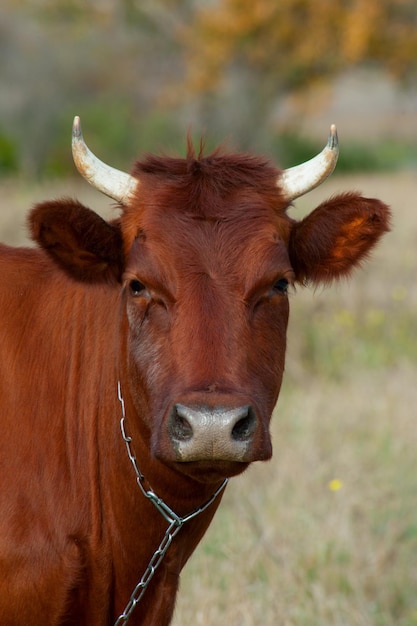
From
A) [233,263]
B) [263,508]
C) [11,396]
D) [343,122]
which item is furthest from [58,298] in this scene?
[343,122]

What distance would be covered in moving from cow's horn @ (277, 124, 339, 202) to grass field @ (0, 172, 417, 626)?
3.32 ft

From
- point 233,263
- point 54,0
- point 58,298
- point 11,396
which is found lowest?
point 11,396

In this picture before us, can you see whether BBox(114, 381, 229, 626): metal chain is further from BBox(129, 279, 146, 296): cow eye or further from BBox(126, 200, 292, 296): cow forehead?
BBox(126, 200, 292, 296): cow forehead

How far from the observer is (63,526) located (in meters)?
4.08

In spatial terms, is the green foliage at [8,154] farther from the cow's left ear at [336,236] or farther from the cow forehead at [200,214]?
the cow forehead at [200,214]

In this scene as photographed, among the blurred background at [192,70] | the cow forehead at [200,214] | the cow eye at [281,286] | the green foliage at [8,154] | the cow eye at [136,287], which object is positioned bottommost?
the cow eye at [136,287]

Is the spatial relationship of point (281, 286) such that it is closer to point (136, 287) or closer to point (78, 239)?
point (136, 287)

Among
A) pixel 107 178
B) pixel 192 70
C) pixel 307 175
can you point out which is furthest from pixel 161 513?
pixel 192 70

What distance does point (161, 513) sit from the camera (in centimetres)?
416

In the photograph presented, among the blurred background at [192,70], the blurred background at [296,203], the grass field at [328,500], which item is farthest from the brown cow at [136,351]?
the blurred background at [192,70]

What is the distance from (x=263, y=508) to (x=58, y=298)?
111 inches

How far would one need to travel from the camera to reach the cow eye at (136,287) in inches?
158

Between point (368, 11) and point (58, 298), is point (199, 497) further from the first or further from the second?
point (368, 11)

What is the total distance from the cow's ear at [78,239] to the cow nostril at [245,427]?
993 millimetres
